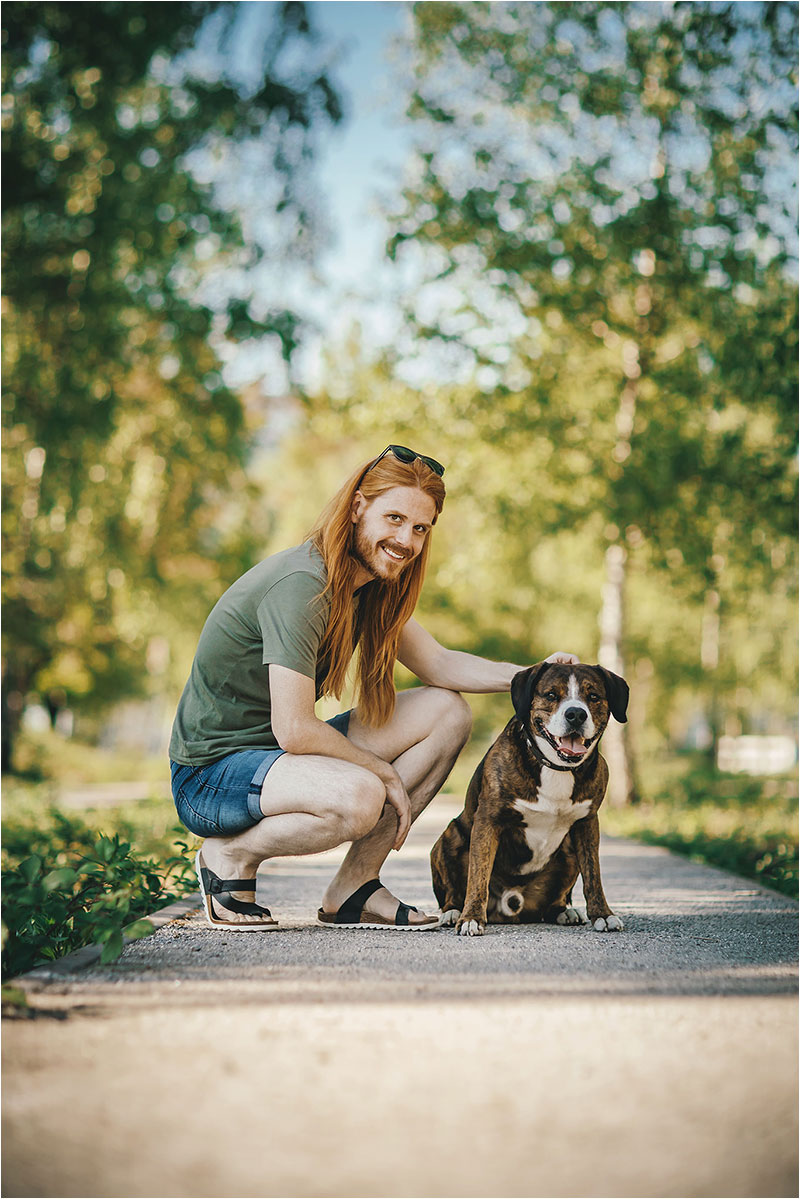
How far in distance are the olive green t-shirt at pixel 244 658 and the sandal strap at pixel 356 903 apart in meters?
0.71

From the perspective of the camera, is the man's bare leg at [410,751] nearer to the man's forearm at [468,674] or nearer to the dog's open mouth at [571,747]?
the man's forearm at [468,674]

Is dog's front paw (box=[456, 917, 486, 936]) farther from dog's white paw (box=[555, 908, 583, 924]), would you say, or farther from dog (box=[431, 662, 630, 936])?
dog's white paw (box=[555, 908, 583, 924])

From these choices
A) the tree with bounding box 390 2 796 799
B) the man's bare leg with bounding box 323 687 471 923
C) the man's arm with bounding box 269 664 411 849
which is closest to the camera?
the man's arm with bounding box 269 664 411 849

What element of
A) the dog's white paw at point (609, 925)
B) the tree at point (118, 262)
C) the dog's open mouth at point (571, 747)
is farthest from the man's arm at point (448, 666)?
the tree at point (118, 262)

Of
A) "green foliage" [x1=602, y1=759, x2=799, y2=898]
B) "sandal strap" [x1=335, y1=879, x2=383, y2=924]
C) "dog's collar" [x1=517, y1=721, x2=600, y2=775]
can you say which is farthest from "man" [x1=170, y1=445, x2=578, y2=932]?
"green foliage" [x1=602, y1=759, x2=799, y2=898]

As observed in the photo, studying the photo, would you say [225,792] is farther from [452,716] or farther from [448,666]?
[448,666]

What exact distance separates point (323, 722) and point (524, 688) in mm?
839

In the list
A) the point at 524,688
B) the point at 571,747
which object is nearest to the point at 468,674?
the point at 524,688

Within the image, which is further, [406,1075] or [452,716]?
[452,716]

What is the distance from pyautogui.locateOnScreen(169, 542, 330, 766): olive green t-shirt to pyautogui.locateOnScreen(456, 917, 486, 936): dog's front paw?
1.00 meters

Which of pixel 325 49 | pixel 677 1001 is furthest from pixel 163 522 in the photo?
pixel 677 1001

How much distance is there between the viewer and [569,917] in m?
4.43

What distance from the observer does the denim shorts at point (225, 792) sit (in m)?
3.89

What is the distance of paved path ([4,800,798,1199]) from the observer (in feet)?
6.26
